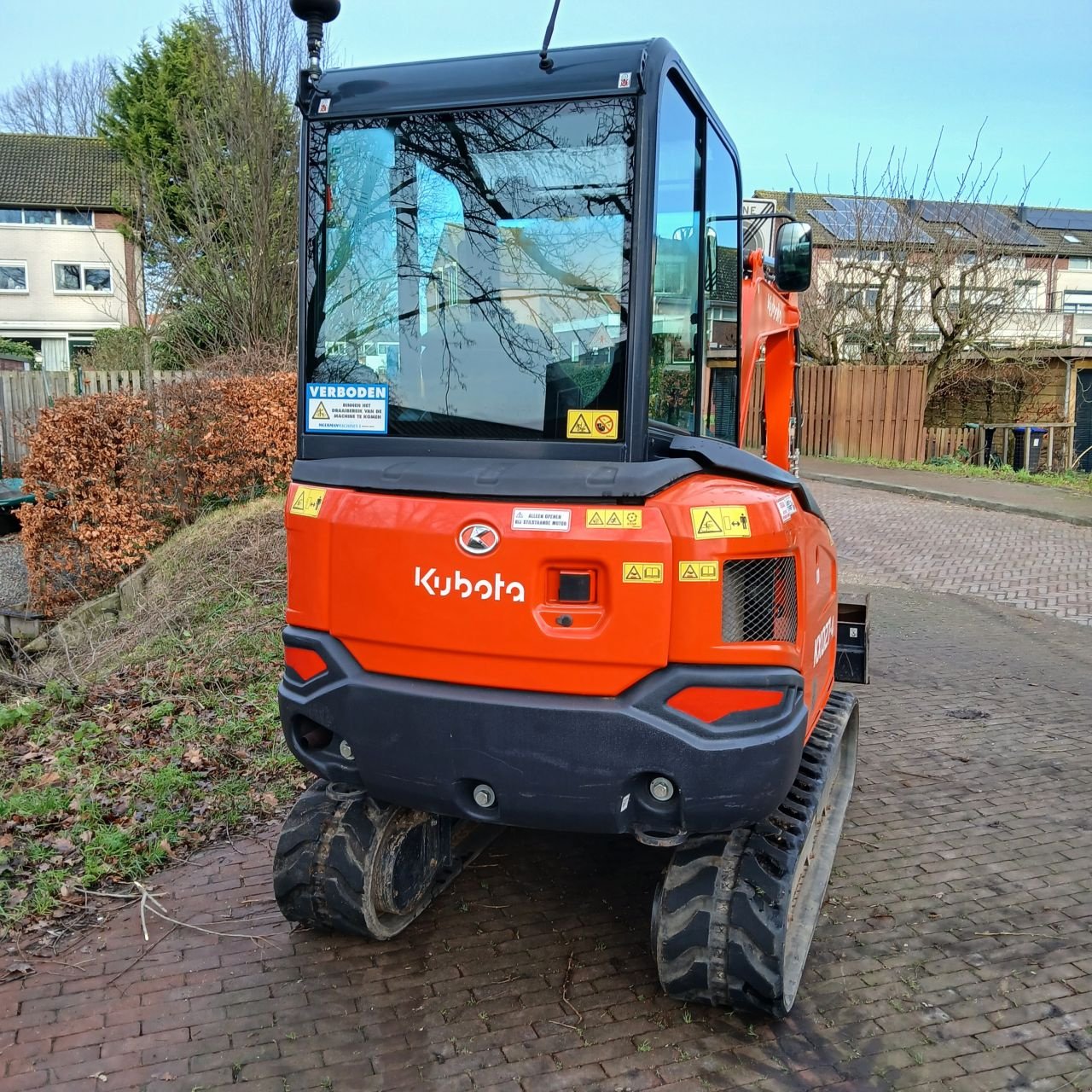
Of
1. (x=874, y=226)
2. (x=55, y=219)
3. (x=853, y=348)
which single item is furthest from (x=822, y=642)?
(x=55, y=219)

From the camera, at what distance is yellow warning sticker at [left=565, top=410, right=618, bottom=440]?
300cm

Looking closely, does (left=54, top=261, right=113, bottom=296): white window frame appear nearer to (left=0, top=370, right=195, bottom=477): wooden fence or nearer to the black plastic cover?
(left=0, top=370, right=195, bottom=477): wooden fence

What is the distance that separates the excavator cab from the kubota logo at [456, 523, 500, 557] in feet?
0.04

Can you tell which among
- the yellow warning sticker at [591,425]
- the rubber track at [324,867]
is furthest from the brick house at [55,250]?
the yellow warning sticker at [591,425]

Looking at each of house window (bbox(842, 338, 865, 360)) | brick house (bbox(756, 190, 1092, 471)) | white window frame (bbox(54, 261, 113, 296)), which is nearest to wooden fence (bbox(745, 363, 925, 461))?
house window (bbox(842, 338, 865, 360))

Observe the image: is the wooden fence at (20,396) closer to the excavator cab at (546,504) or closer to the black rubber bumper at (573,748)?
the excavator cab at (546,504)

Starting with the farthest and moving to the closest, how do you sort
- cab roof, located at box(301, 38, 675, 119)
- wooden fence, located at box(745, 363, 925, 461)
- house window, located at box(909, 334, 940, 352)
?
house window, located at box(909, 334, 940, 352)
wooden fence, located at box(745, 363, 925, 461)
cab roof, located at box(301, 38, 675, 119)

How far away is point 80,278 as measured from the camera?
1441 inches

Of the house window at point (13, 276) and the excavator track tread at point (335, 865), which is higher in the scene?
the house window at point (13, 276)

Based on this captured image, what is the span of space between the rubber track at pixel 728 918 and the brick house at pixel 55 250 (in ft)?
121

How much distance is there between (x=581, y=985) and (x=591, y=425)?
6.51 feet

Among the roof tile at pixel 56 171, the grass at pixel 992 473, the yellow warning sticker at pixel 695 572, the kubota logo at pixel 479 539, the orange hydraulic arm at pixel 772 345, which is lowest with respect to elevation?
the grass at pixel 992 473

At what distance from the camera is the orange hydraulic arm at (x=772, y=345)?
4.62 m

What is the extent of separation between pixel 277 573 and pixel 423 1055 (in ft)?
19.1
